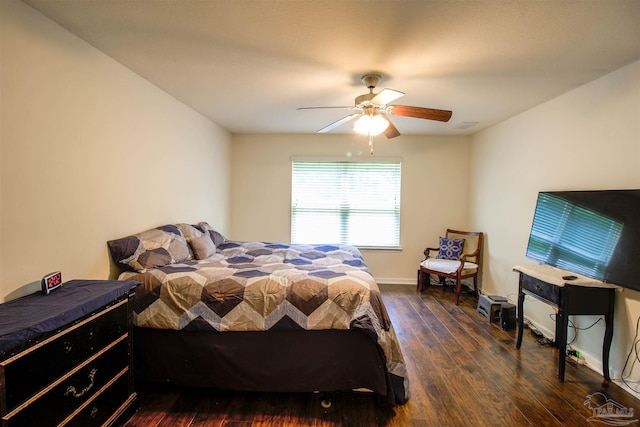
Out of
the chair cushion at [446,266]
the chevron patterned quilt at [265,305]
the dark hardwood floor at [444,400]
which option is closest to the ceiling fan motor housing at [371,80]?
the chevron patterned quilt at [265,305]

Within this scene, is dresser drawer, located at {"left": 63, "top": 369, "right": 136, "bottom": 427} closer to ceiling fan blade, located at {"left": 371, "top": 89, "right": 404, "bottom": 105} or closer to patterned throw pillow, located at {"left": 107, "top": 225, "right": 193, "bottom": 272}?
patterned throw pillow, located at {"left": 107, "top": 225, "right": 193, "bottom": 272}

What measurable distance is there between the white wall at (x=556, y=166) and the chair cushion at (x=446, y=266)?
11.5 inches

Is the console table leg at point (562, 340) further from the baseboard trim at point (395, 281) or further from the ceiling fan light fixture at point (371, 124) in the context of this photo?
the baseboard trim at point (395, 281)

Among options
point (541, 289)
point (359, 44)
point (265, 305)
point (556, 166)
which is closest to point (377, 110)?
point (359, 44)

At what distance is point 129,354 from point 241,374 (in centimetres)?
70

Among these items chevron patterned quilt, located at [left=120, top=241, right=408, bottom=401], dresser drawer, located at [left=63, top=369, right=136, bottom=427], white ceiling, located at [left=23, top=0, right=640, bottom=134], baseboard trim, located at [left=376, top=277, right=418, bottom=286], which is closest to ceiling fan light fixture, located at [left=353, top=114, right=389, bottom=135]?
white ceiling, located at [left=23, top=0, right=640, bottom=134]

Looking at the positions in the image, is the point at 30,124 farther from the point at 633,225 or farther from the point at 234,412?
the point at 633,225

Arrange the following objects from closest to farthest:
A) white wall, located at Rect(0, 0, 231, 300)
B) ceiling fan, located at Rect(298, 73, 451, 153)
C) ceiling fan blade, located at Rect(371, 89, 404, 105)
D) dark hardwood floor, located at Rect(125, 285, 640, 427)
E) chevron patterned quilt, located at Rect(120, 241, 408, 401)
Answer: white wall, located at Rect(0, 0, 231, 300)
dark hardwood floor, located at Rect(125, 285, 640, 427)
chevron patterned quilt, located at Rect(120, 241, 408, 401)
ceiling fan blade, located at Rect(371, 89, 404, 105)
ceiling fan, located at Rect(298, 73, 451, 153)

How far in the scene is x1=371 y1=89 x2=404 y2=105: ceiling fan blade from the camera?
7.01 ft

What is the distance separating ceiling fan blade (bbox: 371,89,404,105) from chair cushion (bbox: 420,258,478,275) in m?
2.58

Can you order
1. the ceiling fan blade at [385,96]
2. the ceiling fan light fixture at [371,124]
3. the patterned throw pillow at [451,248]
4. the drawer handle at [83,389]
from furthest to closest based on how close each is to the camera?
the patterned throw pillow at [451,248], the ceiling fan light fixture at [371,124], the ceiling fan blade at [385,96], the drawer handle at [83,389]

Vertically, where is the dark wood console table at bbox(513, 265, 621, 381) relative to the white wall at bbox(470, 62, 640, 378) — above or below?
below

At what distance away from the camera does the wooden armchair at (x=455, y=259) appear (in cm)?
394

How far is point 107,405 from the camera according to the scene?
1627mm
